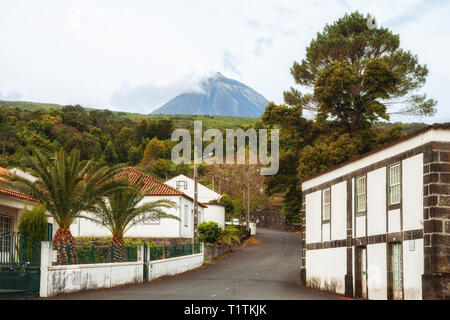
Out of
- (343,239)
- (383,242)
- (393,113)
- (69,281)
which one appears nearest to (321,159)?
(393,113)

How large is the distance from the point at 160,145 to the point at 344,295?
80491 millimetres

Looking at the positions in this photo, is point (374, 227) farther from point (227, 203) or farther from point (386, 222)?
point (227, 203)

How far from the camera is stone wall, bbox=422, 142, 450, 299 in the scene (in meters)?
16.1

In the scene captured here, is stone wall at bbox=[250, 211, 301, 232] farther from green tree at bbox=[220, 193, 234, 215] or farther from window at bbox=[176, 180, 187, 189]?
window at bbox=[176, 180, 187, 189]

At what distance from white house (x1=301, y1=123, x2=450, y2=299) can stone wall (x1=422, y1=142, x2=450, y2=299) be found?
3cm

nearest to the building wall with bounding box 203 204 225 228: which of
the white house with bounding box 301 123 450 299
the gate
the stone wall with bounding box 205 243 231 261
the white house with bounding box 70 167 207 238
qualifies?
the stone wall with bounding box 205 243 231 261

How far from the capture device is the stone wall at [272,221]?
7306 cm

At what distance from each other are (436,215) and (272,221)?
62444mm

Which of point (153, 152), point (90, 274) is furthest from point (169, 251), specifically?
point (153, 152)

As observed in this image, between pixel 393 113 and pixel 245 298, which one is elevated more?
pixel 393 113

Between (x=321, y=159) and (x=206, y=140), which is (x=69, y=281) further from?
(x=206, y=140)

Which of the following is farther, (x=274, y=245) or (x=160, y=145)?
(x=160, y=145)
